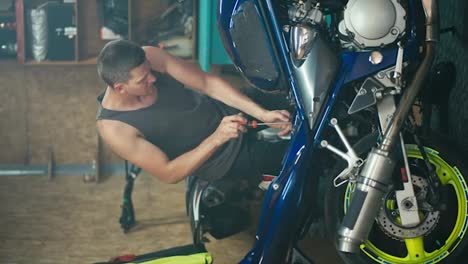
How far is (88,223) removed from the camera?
220cm

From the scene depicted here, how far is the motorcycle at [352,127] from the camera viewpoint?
72.8 inches

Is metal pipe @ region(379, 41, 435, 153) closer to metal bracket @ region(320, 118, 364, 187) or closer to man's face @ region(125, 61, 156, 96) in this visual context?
metal bracket @ region(320, 118, 364, 187)

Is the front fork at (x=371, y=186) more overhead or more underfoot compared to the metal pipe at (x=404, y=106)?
more underfoot

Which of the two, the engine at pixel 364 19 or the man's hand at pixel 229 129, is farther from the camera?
the man's hand at pixel 229 129

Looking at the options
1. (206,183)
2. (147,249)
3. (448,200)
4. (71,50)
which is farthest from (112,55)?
(448,200)

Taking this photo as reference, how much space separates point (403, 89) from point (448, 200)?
15.3 inches

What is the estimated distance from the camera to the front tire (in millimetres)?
1966

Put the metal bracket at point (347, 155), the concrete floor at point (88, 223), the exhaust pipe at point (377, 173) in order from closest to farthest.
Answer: the exhaust pipe at point (377, 173), the metal bracket at point (347, 155), the concrete floor at point (88, 223)

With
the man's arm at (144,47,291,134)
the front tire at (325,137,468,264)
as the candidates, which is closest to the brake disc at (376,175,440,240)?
the front tire at (325,137,468,264)

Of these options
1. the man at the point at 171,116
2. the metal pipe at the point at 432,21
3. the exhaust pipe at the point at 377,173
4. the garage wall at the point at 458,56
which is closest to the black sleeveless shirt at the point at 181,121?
the man at the point at 171,116

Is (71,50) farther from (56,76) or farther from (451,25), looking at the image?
(451,25)

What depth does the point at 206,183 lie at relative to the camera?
7.06ft

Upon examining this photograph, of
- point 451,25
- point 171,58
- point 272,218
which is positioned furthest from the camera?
point 451,25

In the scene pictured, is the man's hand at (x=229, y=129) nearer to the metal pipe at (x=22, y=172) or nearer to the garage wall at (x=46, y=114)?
the garage wall at (x=46, y=114)
